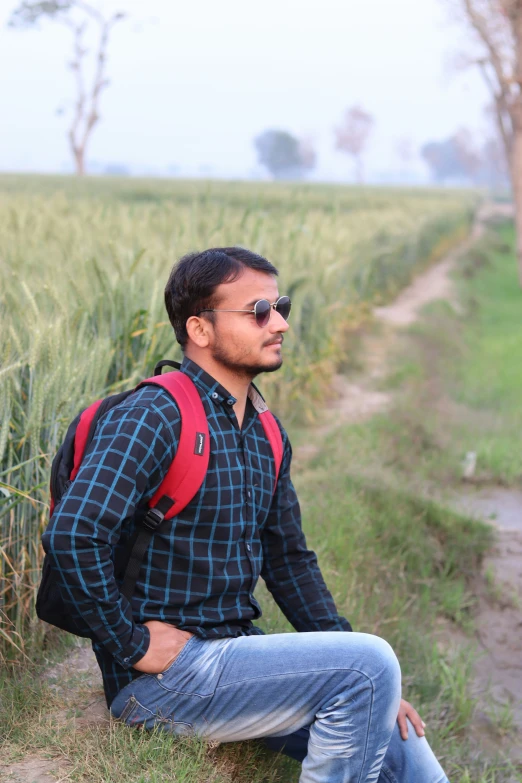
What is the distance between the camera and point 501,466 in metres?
5.82

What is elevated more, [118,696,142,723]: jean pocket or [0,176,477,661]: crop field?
[0,176,477,661]: crop field

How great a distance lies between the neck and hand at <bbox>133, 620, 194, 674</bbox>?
18.8 inches

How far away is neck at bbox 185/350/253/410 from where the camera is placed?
188cm

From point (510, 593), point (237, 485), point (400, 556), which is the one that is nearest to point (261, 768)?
point (237, 485)

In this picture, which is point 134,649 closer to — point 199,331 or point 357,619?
point 199,331

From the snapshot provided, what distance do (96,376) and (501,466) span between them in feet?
12.1

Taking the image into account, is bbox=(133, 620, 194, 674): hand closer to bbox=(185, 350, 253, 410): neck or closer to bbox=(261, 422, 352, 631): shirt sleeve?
bbox=(261, 422, 352, 631): shirt sleeve

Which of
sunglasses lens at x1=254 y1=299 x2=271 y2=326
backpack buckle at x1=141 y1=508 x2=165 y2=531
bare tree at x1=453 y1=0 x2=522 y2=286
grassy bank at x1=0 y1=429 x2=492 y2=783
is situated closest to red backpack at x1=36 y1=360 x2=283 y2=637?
backpack buckle at x1=141 y1=508 x2=165 y2=531

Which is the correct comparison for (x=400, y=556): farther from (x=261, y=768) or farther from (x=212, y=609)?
(x=212, y=609)

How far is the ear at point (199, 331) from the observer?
1.87 metres

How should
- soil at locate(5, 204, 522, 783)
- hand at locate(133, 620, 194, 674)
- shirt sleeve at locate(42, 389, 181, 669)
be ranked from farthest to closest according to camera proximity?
soil at locate(5, 204, 522, 783)
hand at locate(133, 620, 194, 674)
shirt sleeve at locate(42, 389, 181, 669)

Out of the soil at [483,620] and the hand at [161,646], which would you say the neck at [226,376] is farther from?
the soil at [483,620]

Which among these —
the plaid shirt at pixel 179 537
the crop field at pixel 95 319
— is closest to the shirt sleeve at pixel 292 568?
the plaid shirt at pixel 179 537

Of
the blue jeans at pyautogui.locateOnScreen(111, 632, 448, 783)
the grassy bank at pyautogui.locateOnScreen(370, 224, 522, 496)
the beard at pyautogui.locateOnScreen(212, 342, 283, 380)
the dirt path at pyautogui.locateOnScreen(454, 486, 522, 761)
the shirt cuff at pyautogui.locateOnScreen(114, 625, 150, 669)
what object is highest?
the beard at pyautogui.locateOnScreen(212, 342, 283, 380)
